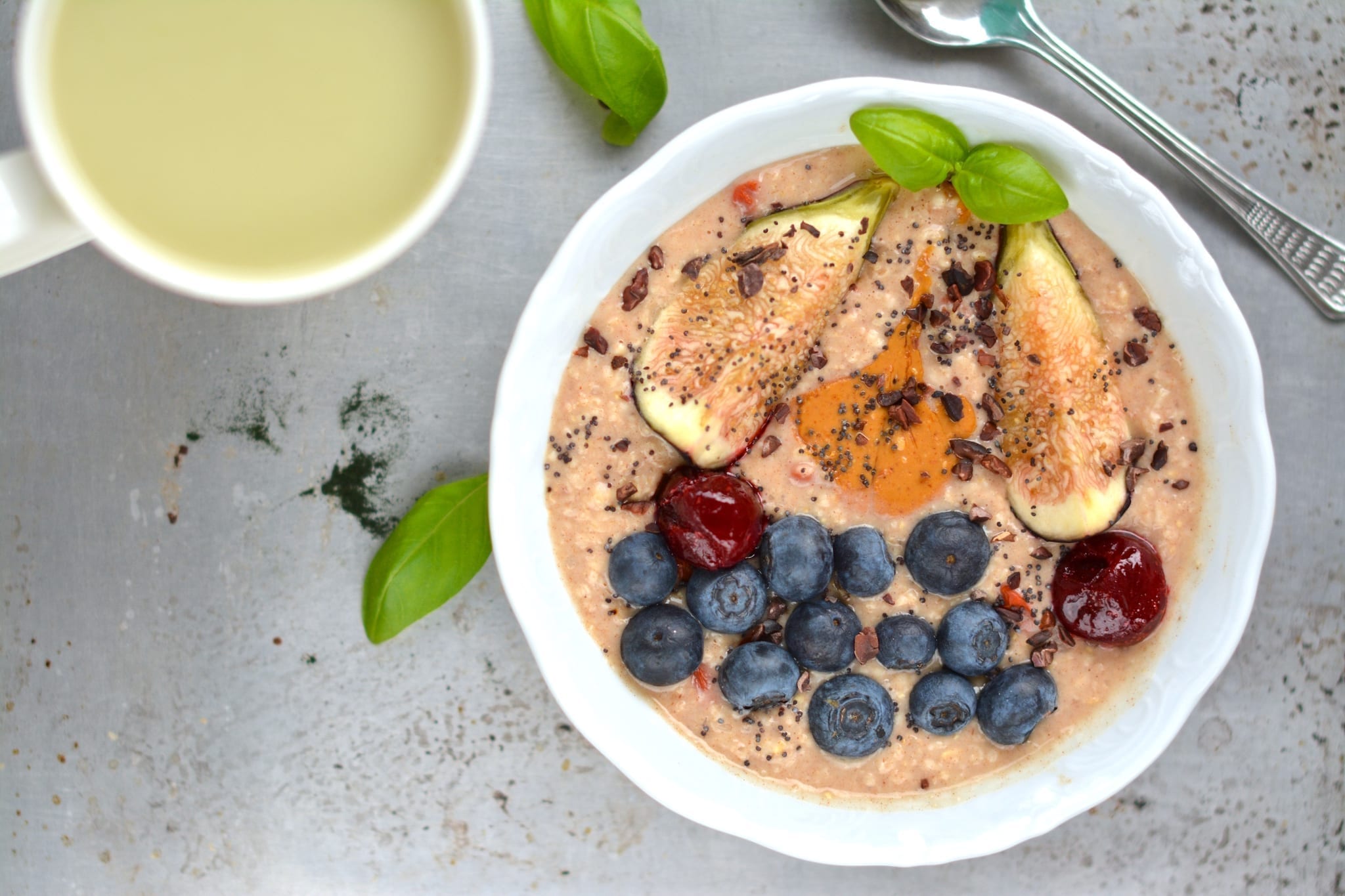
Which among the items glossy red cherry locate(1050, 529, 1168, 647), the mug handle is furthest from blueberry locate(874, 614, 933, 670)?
the mug handle

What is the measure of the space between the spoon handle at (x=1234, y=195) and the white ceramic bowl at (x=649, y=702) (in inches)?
11.4

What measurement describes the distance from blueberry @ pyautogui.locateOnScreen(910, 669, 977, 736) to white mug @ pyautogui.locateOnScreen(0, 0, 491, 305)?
3.69 feet

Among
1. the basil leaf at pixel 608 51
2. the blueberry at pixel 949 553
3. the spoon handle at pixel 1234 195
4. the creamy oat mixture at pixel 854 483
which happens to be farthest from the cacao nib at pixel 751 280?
the spoon handle at pixel 1234 195

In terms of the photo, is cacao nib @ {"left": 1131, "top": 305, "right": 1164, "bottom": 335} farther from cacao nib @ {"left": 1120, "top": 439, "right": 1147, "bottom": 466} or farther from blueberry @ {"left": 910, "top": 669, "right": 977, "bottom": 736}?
blueberry @ {"left": 910, "top": 669, "right": 977, "bottom": 736}

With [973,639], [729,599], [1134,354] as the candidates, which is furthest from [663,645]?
[1134,354]

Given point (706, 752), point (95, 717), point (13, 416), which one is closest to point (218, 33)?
point (13, 416)

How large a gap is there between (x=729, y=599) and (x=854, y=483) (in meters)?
0.29

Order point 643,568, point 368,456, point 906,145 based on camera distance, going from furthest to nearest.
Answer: point 368,456
point 643,568
point 906,145

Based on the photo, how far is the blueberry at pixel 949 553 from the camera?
1.63 metres

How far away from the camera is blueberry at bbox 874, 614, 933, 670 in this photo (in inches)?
65.9

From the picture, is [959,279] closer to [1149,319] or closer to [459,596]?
[1149,319]

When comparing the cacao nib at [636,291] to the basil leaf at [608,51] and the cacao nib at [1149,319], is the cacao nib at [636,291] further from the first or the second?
the cacao nib at [1149,319]

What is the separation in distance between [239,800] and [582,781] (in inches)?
26.1

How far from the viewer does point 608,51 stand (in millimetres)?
1638
